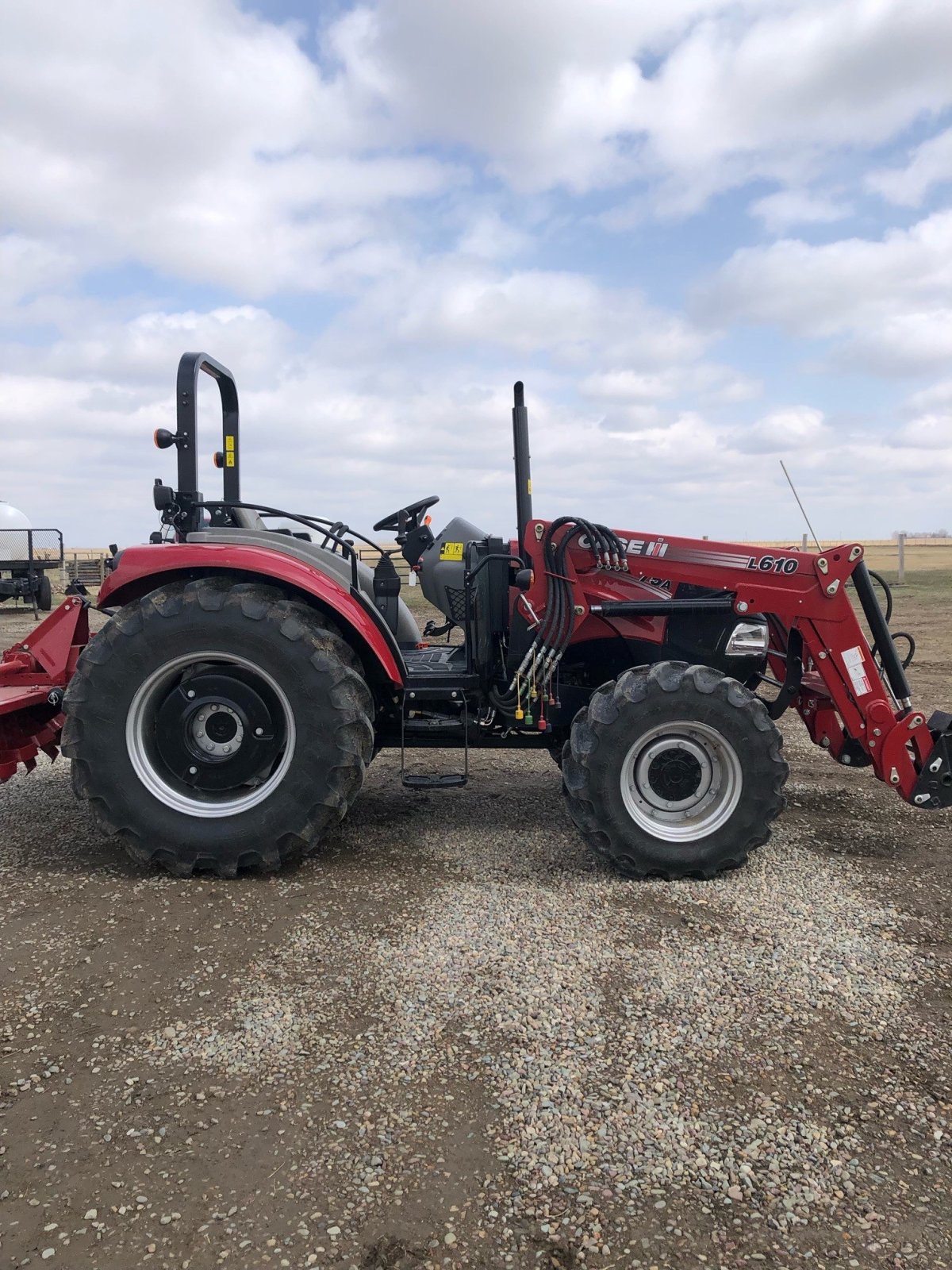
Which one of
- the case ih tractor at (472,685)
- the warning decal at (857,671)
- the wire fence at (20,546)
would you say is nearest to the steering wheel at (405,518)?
the case ih tractor at (472,685)

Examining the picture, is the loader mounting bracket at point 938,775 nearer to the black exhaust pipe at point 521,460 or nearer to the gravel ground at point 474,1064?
the gravel ground at point 474,1064

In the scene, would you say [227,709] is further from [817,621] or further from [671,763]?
[817,621]

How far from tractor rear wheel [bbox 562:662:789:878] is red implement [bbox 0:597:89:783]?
9.08 ft

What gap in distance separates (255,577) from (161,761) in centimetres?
98

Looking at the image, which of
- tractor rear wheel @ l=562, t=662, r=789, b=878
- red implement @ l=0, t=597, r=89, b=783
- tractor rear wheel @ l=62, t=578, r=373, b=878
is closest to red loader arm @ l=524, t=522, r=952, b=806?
tractor rear wheel @ l=562, t=662, r=789, b=878

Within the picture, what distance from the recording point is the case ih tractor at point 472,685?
13.3 ft

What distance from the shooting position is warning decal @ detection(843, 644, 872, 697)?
14.3 feet

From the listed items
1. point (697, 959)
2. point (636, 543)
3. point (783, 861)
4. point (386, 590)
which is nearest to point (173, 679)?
point (386, 590)

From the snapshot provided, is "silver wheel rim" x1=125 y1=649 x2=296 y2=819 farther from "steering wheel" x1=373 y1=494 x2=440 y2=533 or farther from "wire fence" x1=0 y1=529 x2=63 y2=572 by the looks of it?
"wire fence" x1=0 y1=529 x2=63 y2=572

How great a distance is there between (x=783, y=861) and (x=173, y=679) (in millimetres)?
3093

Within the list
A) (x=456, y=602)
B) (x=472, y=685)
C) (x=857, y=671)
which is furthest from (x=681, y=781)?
(x=456, y=602)

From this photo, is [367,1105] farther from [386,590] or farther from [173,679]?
[386,590]

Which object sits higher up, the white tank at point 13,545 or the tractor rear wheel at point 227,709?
the white tank at point 13,545

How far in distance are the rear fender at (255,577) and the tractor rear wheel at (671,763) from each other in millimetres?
1046
